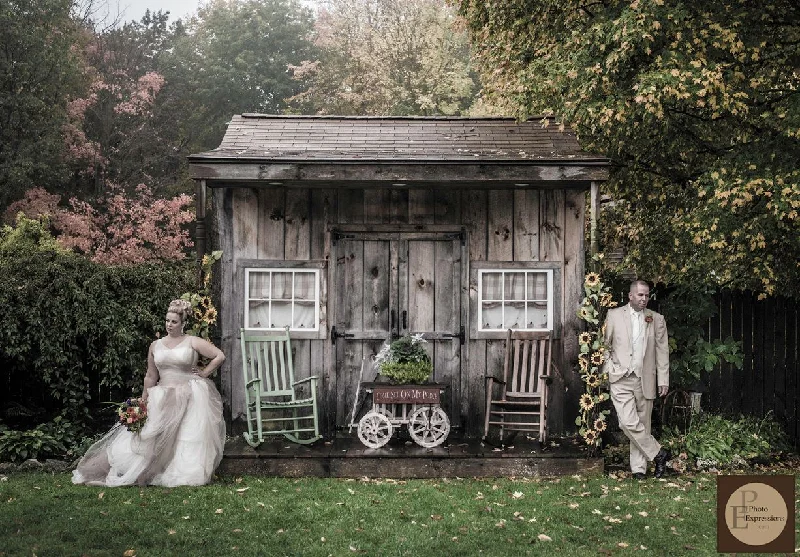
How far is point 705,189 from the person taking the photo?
8.81 meters

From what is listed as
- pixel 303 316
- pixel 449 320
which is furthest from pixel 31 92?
pixel 449 320

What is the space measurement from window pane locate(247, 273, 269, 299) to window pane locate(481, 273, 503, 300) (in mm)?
2314

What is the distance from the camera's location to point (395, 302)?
358 inches

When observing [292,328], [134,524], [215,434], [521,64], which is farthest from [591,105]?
[134,524]

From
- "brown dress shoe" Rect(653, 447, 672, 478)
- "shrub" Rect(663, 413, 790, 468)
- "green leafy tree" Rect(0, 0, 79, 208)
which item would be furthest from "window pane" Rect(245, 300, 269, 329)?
"green leafy tree" Rect(0, 0, 79, 208)

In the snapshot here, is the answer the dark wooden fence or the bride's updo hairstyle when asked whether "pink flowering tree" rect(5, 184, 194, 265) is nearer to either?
the bride's updo hairstyle

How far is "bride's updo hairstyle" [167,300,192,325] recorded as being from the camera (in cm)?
778

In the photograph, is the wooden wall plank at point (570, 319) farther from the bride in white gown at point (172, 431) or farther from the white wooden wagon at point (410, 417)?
the bride in white gown at point (172, 431)

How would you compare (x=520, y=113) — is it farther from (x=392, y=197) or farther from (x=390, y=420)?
(x=390, y=420)

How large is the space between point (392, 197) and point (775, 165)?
3967 mm

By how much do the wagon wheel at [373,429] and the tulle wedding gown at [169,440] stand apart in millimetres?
1329

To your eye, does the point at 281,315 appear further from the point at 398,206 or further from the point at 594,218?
the point at 594,218

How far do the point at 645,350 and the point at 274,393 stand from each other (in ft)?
11.9

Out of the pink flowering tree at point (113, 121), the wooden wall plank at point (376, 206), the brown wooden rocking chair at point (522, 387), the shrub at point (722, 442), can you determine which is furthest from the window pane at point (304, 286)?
the pink flowering tree at point (113, 121)
